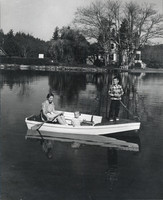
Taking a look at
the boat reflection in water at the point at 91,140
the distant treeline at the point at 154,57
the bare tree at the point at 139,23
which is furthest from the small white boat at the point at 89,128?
the distant treeline at the point at 154,57

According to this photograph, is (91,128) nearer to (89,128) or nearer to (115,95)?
(89,128)

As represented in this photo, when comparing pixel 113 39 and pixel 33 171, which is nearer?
pixel 33 171

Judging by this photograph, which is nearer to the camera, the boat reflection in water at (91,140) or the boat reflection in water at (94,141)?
the boat reflection in water at (94,141)

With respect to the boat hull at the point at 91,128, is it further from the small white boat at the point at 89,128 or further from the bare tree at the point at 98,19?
the bare tree at the point at 98,19

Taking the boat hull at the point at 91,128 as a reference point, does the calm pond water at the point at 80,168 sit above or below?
below

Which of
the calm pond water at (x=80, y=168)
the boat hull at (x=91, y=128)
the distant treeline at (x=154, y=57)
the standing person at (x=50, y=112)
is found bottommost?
the calm pond water at (x=80, y=168)

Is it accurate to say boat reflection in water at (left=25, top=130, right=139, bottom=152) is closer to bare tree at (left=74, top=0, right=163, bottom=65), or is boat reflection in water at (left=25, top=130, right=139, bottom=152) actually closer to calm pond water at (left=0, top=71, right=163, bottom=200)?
calm pond water at (left=0, top=71, right=163, bottom=200)

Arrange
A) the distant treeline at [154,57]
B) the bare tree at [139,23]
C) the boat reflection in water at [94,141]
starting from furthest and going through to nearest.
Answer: the distant treeline at [154,57], the bare tree at [139,23], the boat reflection in water at [94,141]

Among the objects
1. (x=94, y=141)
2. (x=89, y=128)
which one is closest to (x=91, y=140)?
(x=94, y=141)

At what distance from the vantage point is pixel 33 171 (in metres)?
8.10

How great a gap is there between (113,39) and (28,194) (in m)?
51.0

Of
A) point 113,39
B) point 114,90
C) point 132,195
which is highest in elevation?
point 113,39

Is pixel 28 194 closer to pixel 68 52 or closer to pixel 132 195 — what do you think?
pixel 132 195

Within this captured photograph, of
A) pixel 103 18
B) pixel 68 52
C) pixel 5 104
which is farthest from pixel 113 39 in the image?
pixel 5 104
